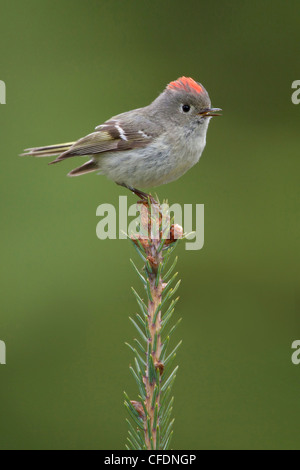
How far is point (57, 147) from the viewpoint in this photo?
2322mm

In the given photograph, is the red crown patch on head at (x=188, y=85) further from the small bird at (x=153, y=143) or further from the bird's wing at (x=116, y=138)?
the bird's wing at (x=116, y=138)

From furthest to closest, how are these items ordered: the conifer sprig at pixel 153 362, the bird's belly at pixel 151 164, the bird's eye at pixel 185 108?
the bird's eye at pixel 185 108
the bird's belly at pixel 151 164
the conifer sprig at pixel 153 362

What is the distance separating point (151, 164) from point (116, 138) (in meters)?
0.20

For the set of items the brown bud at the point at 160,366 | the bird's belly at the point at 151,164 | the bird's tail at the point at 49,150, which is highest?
the bird's tail at the point at 49,150

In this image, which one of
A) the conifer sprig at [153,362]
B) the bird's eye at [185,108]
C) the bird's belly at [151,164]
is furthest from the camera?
the bird's eye at [185,108]

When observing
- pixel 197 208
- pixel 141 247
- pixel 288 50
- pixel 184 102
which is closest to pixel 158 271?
→ pixel 141 247

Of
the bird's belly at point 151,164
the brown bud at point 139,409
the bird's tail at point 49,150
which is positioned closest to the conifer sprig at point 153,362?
the brown bud at point 139,409

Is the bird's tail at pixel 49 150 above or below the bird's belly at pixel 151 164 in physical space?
above

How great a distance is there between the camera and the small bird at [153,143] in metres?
2.13

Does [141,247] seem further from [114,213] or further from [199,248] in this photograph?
[199,248]

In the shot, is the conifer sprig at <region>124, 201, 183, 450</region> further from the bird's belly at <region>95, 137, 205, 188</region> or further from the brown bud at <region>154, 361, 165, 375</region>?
the bird's belly at <region>95, 137, 205, 188</region>

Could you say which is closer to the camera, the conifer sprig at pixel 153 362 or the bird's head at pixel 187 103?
the conifer sprig at pixel 153 362

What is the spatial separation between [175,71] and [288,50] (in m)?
0.55
